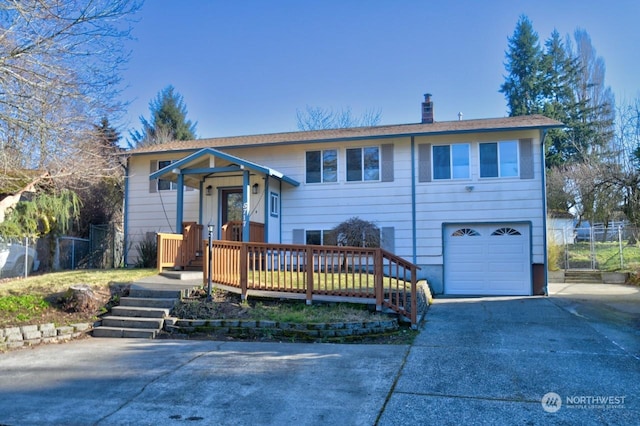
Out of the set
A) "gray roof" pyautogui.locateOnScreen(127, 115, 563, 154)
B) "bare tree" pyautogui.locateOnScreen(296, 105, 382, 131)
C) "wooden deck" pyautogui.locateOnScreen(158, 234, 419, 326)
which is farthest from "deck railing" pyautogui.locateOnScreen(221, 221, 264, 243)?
"bare tree" pyautogui.locateOnScreen(296, 105, 382, 131)

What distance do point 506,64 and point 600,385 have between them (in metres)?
37.1

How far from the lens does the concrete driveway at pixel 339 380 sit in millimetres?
4152

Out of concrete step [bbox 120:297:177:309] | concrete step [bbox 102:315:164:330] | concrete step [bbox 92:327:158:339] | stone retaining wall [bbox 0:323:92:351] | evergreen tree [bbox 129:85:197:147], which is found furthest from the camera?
evergreen tree [bbox 129:85:197:147]

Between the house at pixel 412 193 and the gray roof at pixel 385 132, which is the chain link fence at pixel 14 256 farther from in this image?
the house at pixel 412 193

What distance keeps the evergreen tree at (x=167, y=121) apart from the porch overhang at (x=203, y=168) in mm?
21551

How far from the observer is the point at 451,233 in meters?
13.4

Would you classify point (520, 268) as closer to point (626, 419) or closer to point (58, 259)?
point (626, 419)

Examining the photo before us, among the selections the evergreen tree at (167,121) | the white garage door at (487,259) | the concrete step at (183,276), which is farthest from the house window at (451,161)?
the evergreen tree at (167,121)

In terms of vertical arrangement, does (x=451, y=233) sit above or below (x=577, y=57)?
below

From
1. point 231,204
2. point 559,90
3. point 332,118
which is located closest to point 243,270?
point 231,204

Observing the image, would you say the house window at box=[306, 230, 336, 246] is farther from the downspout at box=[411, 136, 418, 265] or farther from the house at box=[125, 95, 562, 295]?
the downspout at box=[411, 136, 418, 265]

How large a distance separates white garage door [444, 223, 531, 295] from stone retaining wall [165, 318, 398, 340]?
596 cm

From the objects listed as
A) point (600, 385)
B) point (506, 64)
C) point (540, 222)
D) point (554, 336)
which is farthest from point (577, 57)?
point (600, 385)

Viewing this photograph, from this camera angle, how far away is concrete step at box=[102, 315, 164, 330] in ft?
25.9
